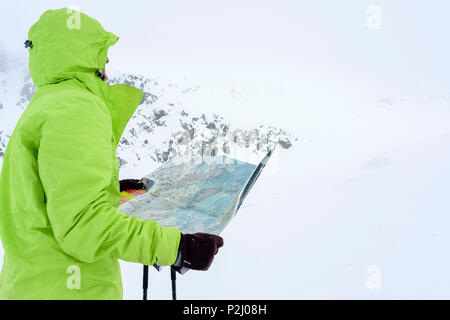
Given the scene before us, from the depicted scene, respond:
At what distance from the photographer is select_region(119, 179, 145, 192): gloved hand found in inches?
69.8

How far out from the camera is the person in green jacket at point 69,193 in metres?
0.78

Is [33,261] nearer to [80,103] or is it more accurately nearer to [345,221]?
[80,103]

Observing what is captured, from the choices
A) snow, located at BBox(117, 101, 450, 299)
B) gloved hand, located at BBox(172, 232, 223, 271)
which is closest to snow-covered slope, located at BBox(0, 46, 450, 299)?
snow, located at BBox(117, 101, 450, 299)

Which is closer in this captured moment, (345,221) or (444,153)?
(345,221)

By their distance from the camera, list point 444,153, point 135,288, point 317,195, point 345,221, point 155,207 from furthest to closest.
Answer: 1. point 444,153
2. point 317,195
3. point 345,221
4. point 135,288
5. point 155,207

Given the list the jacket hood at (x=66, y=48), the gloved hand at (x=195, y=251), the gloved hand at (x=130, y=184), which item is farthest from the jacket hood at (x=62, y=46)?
the gloved hand at (x=130, y=184)

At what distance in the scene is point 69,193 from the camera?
0.76m

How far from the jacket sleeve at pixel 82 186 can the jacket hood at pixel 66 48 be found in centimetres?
20

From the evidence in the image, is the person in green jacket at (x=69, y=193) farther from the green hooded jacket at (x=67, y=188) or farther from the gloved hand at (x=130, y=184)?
the gloved hand at (x=130, y=184)

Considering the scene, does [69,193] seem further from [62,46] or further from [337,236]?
[337,236]
